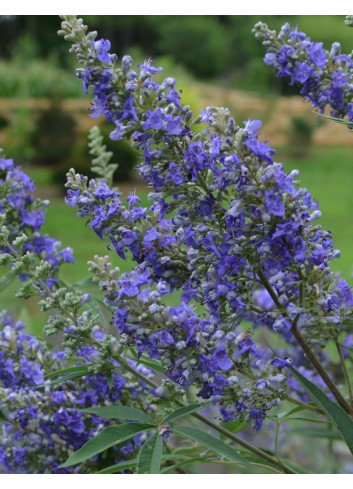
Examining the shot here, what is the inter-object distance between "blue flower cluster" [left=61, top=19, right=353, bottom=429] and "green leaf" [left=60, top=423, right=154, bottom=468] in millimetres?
105

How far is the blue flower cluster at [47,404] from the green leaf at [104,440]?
0.60ft

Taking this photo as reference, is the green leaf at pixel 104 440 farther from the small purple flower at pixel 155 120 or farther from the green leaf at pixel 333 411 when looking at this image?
the small purple flower at pixel 155 120

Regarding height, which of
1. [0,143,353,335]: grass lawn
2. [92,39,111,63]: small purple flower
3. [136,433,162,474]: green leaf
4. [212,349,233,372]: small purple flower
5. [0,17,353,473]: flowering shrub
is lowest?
[136,433,162,474]: green leaf

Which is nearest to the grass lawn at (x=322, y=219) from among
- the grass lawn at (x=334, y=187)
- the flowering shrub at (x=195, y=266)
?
the grass lawn at (x=334, y=187)

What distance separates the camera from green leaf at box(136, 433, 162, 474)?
38.7 inches

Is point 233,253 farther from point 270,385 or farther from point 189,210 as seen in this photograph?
point 270,385

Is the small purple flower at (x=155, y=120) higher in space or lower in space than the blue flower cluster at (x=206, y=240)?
higher

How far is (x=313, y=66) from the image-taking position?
4.43 ft

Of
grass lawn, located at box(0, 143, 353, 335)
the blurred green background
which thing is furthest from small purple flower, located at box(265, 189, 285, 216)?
the blurred green background

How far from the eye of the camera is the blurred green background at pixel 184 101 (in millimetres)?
10867

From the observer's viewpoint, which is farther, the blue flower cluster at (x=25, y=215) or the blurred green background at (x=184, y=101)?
the blurred green background at (x=184, y=101)

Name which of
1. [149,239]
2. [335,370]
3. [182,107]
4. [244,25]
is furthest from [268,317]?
[244,25]

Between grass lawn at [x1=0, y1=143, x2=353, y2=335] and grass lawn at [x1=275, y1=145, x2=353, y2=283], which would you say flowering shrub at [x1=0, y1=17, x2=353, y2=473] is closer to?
grass lawn at [x1=0, y1=143, x2=353, y2=335]

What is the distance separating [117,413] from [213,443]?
0.15 m
